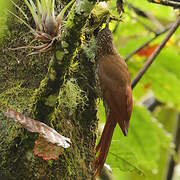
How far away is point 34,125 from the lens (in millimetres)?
1724

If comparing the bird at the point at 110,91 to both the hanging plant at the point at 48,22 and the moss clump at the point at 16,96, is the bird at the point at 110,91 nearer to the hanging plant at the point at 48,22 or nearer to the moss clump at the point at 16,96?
the moss clump at the point at 16,96

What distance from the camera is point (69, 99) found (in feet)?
6.84

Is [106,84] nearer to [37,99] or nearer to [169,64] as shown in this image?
[37,99]

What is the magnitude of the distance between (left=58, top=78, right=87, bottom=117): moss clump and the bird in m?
0.18

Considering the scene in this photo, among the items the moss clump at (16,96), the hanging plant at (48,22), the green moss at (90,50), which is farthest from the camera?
the green moss at (90,50)

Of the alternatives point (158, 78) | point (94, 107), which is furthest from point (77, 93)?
point (158, 78)

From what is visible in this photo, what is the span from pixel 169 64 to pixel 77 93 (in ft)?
4.73

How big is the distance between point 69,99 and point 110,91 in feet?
1.20

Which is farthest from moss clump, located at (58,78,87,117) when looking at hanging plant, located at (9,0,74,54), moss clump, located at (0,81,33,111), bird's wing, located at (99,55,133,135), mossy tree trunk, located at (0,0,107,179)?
hanging plant, located at (9,0,74,54)

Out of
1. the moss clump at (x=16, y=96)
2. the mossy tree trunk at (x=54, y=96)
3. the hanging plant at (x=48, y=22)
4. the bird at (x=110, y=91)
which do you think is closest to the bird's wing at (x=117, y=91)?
the bird at (x=110, y=91)

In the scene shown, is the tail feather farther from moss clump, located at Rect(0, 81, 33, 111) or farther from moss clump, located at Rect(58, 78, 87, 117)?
moss clump, located at Rect(0, 81, 33, 111)

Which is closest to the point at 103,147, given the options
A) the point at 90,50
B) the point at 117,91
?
the point at 117,91

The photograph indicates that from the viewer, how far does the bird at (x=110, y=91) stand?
231 cm

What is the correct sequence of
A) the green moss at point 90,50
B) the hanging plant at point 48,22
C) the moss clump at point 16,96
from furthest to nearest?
the green moss at point 90,50 < the moss clump at point 16,96 < the hanging plant at point 48,22
